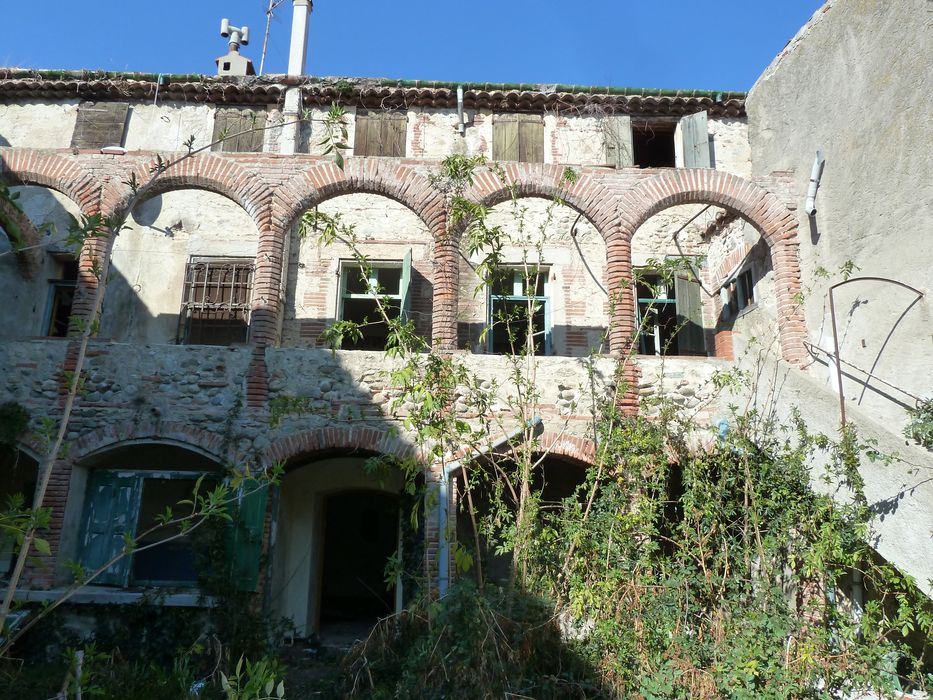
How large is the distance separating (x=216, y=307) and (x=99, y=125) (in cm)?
409

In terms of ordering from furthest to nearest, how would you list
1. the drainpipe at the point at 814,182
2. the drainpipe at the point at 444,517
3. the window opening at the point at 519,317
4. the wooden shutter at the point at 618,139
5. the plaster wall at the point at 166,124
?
the wooden shutter at the point at 618,139
the plaster wall at the point at 166,124
the window opening at the point at 519,317
the drainpipe at the point at 814,182
the drainpipe at the point at 444,517

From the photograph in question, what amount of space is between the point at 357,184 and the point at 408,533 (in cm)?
462

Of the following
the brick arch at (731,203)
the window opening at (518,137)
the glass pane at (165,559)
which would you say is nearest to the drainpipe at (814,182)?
the brick arch at (731,203)

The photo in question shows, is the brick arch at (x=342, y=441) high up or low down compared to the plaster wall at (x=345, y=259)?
down

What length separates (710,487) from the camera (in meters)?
7.07

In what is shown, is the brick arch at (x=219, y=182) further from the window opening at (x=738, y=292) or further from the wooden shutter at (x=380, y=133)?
the window opening at (x=738, y=292)

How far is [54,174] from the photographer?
29.9ft

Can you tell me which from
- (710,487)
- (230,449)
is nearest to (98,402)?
(230,449)

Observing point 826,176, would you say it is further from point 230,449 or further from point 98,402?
point 98,402

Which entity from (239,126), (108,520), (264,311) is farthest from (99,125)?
(108,520)

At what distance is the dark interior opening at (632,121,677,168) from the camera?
13.3 metres

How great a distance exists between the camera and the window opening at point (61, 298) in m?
11.6

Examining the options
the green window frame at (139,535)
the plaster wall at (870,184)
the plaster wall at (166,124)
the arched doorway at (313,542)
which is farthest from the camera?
the plaster wall at (166,124)

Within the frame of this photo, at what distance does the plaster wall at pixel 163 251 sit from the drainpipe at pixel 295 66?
4.94 feet
